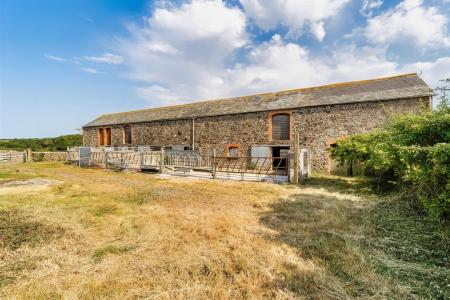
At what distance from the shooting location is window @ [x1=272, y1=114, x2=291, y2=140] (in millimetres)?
16281

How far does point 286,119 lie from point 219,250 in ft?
44.7

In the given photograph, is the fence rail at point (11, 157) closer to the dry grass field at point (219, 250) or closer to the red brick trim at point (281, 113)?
the dry grass field at point (219, 250)

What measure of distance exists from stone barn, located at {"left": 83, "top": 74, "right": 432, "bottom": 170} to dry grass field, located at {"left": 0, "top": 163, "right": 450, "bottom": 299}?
6.10 meters

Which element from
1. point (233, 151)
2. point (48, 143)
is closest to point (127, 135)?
point (233, 151)

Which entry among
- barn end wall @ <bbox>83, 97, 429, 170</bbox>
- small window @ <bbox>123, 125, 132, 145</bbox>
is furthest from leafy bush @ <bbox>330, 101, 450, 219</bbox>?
small window @ <bbox>123, 125, 132, 145</bbox>

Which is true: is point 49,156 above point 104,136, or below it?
below

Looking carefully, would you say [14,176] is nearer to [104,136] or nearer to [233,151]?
[233,151]

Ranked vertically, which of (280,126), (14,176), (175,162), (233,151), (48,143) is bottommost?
(14,176)

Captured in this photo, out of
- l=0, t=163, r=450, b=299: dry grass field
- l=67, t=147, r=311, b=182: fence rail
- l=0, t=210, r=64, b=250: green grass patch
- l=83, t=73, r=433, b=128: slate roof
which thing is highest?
l=83, t=73, r=433, b=128: slate roof

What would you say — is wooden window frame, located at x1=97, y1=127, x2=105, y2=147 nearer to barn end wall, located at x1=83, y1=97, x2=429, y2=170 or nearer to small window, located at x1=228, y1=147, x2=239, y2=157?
barn end wall, located at x1=83, y1=97, x2=429, y2=170

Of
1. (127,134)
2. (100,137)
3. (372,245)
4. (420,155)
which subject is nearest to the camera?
(372,245)

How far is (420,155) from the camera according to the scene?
4.57 metres

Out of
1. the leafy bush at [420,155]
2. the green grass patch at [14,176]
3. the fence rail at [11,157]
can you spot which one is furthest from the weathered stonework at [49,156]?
the leafy bush at [420,155]

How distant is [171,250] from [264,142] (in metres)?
13.5
